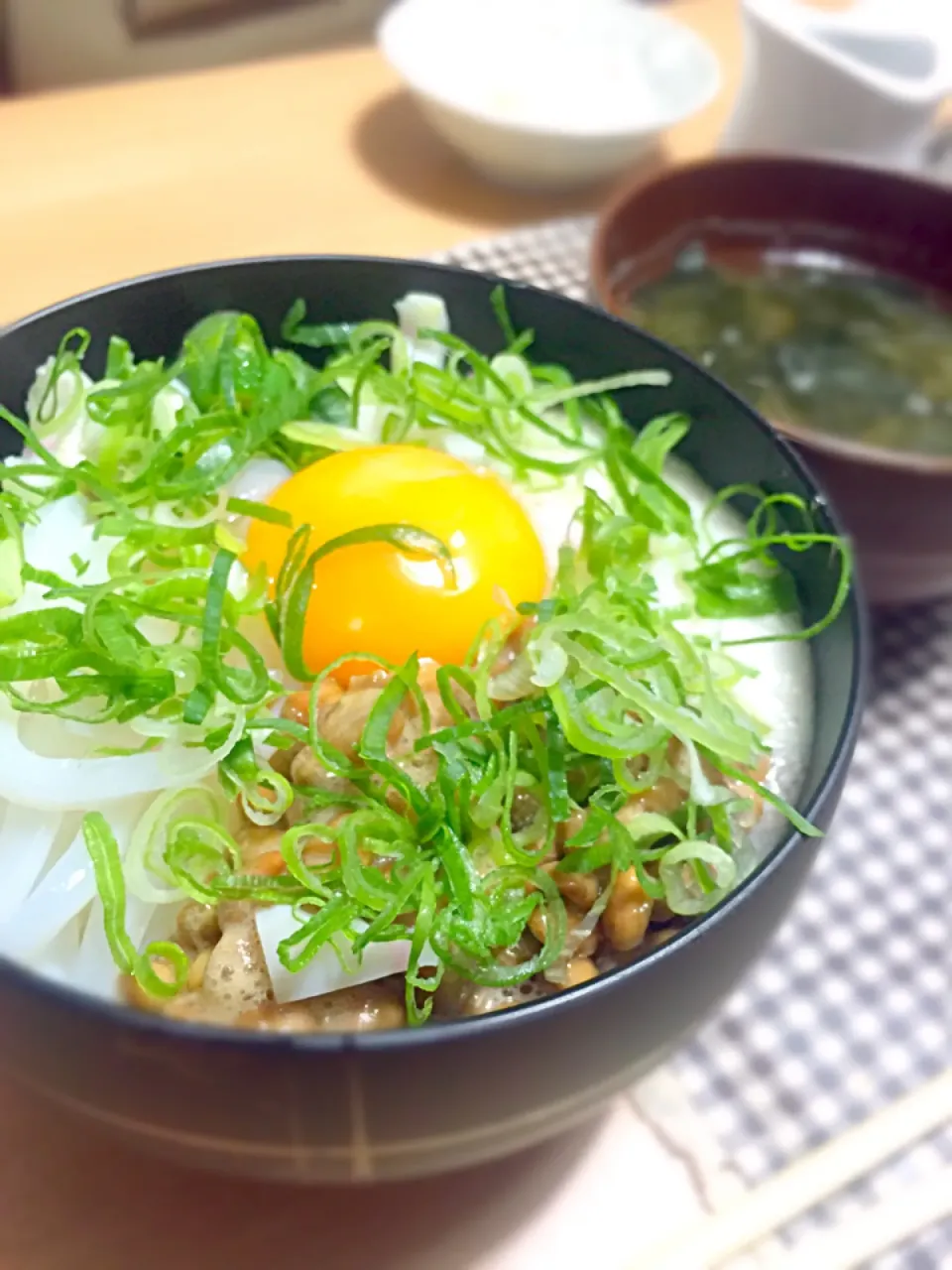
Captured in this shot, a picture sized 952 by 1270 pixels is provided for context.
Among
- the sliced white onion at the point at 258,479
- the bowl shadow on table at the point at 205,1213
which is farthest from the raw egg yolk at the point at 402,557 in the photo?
the bowl shadow on table at the point at 205,1213

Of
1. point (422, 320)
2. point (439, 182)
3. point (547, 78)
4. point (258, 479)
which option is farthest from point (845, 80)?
point (258, 479)

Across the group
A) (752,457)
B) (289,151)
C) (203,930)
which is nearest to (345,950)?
(203,930)

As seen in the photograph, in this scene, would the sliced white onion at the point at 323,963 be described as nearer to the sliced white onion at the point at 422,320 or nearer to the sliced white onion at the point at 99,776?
the sliced white onion at the point at 99,776

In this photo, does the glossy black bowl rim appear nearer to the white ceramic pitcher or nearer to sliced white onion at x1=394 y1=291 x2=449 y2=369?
sliced white onion at x1=394 y1=291 x2=449 y2=369

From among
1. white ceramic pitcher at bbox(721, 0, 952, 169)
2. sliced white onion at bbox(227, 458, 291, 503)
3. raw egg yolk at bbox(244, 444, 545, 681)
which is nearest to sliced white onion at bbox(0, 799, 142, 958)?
raw egg yolk at bbox(244, 444, 545, 681)

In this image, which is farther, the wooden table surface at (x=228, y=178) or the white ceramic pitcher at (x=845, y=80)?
the white ceramic pitcher at (x=845, y=80)

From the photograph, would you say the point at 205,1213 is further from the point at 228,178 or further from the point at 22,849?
the point at 228,178

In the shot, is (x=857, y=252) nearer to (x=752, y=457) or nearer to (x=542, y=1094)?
(x=752, y=457)
